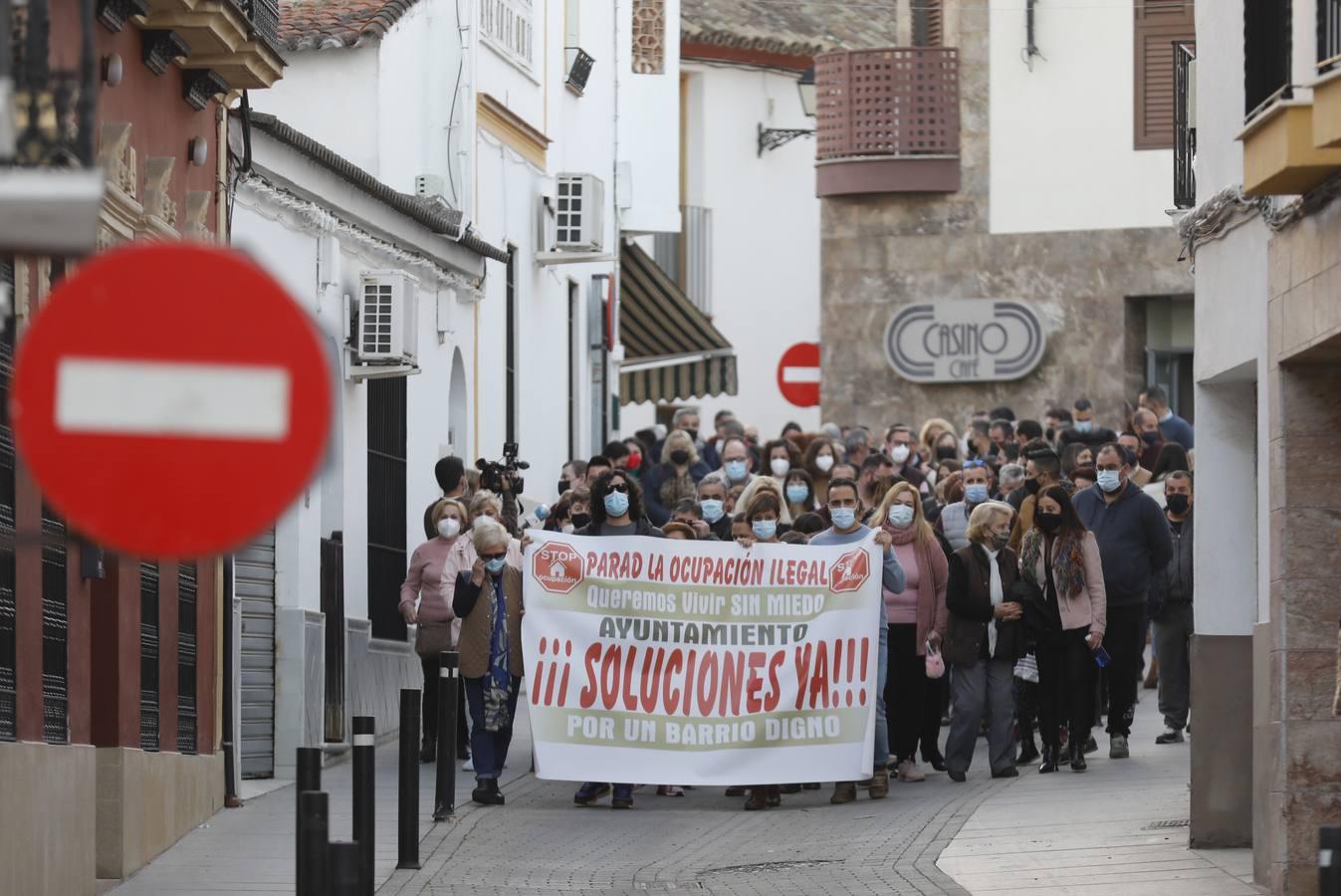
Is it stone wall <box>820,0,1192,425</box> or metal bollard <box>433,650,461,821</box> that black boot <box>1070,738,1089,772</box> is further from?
stone wall <box>820,0,1192,425</box>

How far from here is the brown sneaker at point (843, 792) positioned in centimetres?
1733

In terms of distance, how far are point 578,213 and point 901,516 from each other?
11.2 meters

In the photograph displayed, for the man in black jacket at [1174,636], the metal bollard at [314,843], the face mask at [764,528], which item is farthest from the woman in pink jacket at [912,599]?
the metal bollard at [314,843]

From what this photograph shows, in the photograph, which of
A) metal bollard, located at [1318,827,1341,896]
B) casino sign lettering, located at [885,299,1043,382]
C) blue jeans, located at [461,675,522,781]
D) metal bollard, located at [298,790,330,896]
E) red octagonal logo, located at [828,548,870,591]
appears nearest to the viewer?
metal bollard, located at [1318,827,1341,896]

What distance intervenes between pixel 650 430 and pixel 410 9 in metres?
7.72

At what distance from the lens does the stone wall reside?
36281mm

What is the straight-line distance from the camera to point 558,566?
1716 cm

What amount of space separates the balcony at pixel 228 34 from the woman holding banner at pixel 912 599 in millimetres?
4694

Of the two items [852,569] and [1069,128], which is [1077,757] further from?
[1069,128]

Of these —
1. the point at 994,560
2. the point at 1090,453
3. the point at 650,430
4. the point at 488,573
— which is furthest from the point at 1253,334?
the point at 650,430

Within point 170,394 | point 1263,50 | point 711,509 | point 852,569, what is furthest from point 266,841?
point 170,394

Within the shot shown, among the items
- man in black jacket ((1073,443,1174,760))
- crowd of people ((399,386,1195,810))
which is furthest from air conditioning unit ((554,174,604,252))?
man in black jacket ((1073,443,1174,760))

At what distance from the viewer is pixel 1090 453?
69.2 ft

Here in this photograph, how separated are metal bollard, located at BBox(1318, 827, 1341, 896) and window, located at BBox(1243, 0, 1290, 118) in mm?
6704
